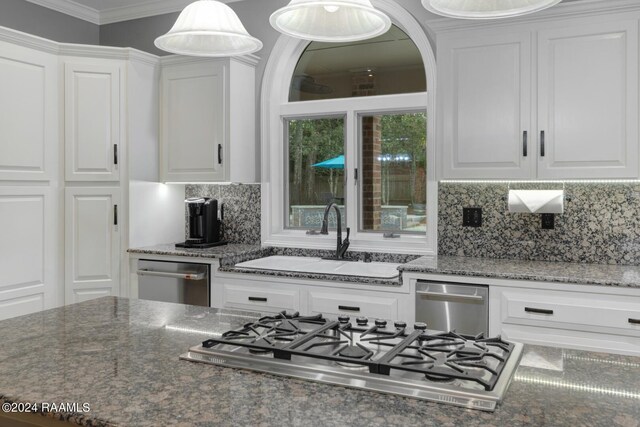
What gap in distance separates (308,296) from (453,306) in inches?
32.2

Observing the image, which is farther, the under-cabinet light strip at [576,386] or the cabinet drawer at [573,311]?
the cabinet drawer at [573,311]

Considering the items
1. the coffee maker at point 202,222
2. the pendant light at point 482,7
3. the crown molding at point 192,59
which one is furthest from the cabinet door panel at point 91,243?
the pendant light at point 482,7

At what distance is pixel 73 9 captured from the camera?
4.43 metres

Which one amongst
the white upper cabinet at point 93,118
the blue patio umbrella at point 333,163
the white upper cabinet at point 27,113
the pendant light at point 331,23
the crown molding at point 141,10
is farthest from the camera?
the crown molding at point 141,10

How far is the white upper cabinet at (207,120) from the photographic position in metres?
3.78

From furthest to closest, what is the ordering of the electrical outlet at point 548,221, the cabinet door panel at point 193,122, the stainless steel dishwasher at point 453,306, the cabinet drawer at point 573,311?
1. the cabinet door panel at point 193,122
2. the electrical outlet at point 548,221
3. the stainless steel dishwasher at point 453,306
4. the cabinet drawer at point 573,311

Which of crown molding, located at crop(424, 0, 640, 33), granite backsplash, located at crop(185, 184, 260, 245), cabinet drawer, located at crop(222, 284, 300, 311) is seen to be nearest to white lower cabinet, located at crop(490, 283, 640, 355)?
cabinet drawer, located at crop(222, 284, 300, 311)

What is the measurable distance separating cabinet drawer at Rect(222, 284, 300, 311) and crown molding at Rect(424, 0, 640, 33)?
1752 millimetres

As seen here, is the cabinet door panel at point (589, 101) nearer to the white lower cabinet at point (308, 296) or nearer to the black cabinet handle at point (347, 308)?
the white lower cabinet at point (308, 296)

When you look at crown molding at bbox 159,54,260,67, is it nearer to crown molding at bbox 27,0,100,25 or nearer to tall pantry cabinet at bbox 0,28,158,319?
tall pantry cabinet at bbox 0,28,158,319

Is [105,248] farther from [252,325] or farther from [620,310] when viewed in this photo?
[620,310]

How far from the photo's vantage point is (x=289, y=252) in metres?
3.94

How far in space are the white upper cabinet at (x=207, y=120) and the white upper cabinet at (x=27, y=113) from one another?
741 millimetres

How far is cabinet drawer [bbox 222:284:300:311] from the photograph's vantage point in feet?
10.4
